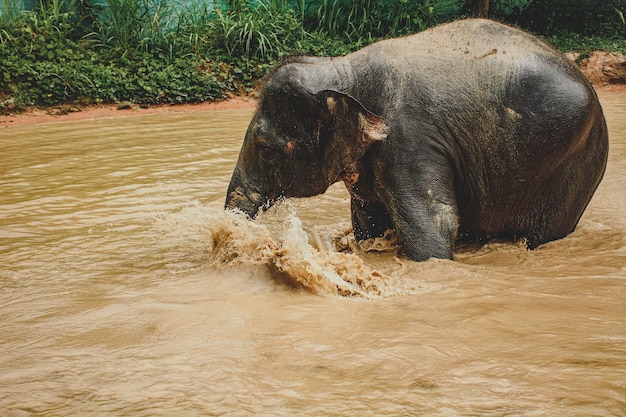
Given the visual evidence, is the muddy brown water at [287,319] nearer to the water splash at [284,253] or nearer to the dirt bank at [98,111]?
the water splash at [284,253]

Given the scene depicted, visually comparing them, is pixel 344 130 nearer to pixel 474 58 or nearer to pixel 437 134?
pixel 437 134

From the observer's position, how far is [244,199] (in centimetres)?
438

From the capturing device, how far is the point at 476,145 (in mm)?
4191

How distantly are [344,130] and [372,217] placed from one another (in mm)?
872

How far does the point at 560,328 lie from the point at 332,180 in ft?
6.48

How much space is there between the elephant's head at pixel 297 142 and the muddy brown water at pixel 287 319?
0.61 ft

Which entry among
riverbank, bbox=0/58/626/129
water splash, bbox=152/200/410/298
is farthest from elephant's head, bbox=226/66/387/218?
riverbank, bbox=0/58/626/129

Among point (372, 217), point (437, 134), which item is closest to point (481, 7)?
point (372, 217)

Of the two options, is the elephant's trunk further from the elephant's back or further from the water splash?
the elephant's back

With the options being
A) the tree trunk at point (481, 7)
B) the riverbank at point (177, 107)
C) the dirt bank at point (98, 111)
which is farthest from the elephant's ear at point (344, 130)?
the tree trunk at point (481, 7)

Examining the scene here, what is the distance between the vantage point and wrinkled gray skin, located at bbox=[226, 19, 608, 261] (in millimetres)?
4012

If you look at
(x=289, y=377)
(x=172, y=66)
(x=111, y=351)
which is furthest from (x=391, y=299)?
(x=172, y=66)

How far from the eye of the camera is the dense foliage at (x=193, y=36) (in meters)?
13.1

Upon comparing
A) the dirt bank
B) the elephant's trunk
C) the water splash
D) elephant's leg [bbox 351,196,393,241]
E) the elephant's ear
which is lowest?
the dirt bank
